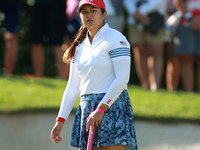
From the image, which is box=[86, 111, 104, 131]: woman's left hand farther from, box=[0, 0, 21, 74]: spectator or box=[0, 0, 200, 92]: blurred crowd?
box=[0, 0, 21, 74]: spectator

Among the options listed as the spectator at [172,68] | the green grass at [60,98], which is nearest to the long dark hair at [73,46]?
the green grass at [60,98]

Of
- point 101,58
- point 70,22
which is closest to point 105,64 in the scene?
point 101,58

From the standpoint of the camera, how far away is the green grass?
661cm

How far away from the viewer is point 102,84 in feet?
10.8

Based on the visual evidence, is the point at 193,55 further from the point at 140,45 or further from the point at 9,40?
the point at 9,40

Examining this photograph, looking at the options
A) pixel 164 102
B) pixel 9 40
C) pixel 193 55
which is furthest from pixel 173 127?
pixel 9 40

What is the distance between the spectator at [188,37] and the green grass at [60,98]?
0.43m

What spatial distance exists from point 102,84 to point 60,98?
3.68m

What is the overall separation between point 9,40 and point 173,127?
292 centimetres

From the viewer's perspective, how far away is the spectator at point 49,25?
7.36 meters

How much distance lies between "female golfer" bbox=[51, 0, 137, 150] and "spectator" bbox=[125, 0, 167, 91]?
13.5 ft

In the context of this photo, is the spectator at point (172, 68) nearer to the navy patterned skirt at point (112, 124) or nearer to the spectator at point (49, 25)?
the spectator at point (49, 25)

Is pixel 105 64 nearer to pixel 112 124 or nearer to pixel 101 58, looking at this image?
pixel 101 58

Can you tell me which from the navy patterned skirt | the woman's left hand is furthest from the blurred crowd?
the woman's left hand
